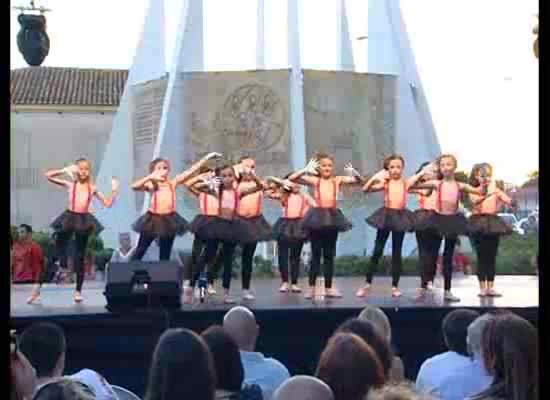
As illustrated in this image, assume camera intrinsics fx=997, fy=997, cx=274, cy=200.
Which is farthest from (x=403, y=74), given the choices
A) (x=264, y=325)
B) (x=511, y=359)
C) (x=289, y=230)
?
(x=511, y=359)

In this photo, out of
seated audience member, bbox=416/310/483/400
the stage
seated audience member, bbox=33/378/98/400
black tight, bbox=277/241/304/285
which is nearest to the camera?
seated audience member, bbox=33/378/98/400

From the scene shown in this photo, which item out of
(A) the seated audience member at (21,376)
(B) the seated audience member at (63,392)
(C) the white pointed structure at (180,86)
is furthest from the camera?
(C) the white pointed structure at (180,86)

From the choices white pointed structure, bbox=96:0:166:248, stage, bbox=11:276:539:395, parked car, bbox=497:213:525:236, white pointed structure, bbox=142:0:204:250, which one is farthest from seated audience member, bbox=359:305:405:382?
white pointed structure, bbox=96:0:166:248

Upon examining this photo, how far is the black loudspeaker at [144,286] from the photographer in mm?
8867

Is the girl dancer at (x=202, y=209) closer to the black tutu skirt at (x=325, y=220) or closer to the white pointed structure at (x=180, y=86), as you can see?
the black tutu skirt at (x=325, y=220)

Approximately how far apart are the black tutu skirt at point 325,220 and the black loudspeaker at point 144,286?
1.92 m

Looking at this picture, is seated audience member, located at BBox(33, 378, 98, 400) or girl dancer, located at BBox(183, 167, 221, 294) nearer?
seated audience member, located at BBox(33, 378, 98, 400)

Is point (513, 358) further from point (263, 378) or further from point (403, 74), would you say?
point (403, 74)

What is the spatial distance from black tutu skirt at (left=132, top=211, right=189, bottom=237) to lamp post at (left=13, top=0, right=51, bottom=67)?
2297cm

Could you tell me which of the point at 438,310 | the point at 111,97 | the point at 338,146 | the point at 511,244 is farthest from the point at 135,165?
the point at 111,97

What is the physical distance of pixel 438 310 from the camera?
29.6 feet

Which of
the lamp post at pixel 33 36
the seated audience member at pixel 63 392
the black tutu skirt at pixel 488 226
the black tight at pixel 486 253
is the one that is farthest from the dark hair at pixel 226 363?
the lamp post at pixel 33 36

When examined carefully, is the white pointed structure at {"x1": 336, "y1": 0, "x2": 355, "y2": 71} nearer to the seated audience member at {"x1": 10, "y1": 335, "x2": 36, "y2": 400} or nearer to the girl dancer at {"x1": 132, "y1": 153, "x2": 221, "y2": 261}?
the girl dancer at {"x1": 132, "y1": 153, "x2": 221, "y2": 261}

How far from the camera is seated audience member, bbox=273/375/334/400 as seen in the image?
2357 millimetres
